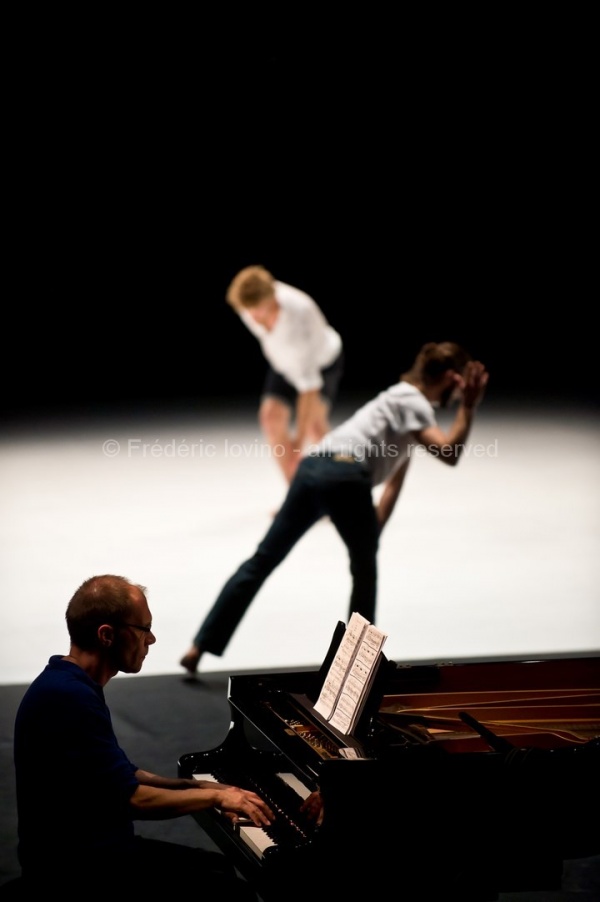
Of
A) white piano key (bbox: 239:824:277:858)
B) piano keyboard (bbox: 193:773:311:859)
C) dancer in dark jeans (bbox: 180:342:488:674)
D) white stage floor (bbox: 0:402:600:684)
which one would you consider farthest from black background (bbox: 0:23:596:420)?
white piano key (bbox: 239:824:277:858)

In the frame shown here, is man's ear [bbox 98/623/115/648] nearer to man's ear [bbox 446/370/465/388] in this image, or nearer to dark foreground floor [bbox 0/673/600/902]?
dark foreground floor [bbox 0/673/600/902]

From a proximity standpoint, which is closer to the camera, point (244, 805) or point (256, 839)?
point (244, 805)

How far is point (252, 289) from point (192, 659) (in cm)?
188

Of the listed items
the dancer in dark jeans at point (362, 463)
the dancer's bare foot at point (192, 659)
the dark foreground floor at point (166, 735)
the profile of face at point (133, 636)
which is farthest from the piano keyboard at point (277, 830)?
the dancer's bare foot at point (192, 659)

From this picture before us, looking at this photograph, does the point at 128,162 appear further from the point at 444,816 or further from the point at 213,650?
the point at 444,816

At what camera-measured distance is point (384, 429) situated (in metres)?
5.56

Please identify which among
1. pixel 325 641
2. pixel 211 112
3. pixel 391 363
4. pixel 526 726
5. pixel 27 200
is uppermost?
pixel 211 112

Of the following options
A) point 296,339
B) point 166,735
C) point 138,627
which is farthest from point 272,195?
point 138,627

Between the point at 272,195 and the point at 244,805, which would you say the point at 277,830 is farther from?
the point at 272,195

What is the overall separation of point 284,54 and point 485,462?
2.97m

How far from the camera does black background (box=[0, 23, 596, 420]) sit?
6.55m

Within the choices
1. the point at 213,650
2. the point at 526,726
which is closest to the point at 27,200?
the point at 213,650

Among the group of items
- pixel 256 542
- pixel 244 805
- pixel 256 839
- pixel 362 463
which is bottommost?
pixel 256 542

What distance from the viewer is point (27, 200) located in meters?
6.66
